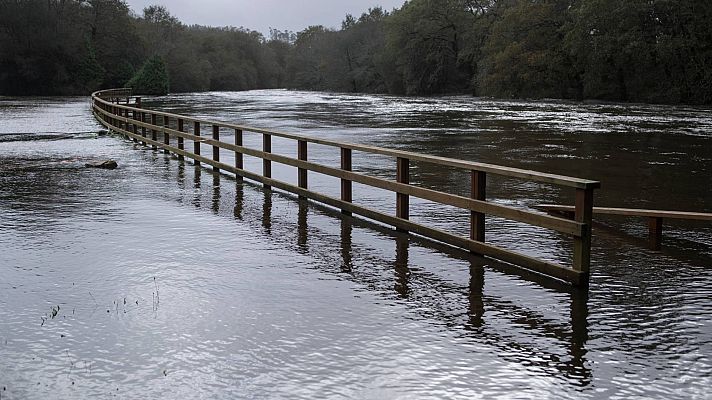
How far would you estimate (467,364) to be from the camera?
545 cm

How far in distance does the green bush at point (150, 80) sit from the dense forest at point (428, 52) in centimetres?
19

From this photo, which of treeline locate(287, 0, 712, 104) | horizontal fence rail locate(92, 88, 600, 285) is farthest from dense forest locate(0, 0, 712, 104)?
horizontal fence rail locate(92, 88, 600, 285)

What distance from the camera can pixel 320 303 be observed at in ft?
22.8


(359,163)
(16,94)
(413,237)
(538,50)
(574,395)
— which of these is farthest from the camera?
(16,94)

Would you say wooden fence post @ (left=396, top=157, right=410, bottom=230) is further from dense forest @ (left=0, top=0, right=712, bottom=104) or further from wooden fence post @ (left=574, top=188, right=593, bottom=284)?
dense forest @ (left=0, top=0, right=712, bottom=104)

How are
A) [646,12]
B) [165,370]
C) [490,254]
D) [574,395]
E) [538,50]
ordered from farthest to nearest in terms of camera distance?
[538,50], [646,12], [490,254], [165,370], [574,395]

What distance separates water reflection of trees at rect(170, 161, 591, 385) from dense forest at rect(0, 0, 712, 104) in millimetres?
54024

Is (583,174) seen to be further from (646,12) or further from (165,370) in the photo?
(646,12)

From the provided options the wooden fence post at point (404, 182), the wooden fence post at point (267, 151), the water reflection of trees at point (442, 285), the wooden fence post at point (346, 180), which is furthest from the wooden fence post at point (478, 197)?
the wooden fence post at point (267, 151)

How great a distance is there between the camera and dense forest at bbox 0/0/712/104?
61.8m

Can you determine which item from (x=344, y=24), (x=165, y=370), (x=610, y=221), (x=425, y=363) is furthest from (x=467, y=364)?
(x=344, y=24)

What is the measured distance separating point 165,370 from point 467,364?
1.91 m

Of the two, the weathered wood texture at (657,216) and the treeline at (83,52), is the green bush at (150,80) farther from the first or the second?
the weathered wood texture at (657,216)

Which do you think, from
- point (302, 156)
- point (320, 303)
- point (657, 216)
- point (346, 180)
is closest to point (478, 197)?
point (657, 216)
